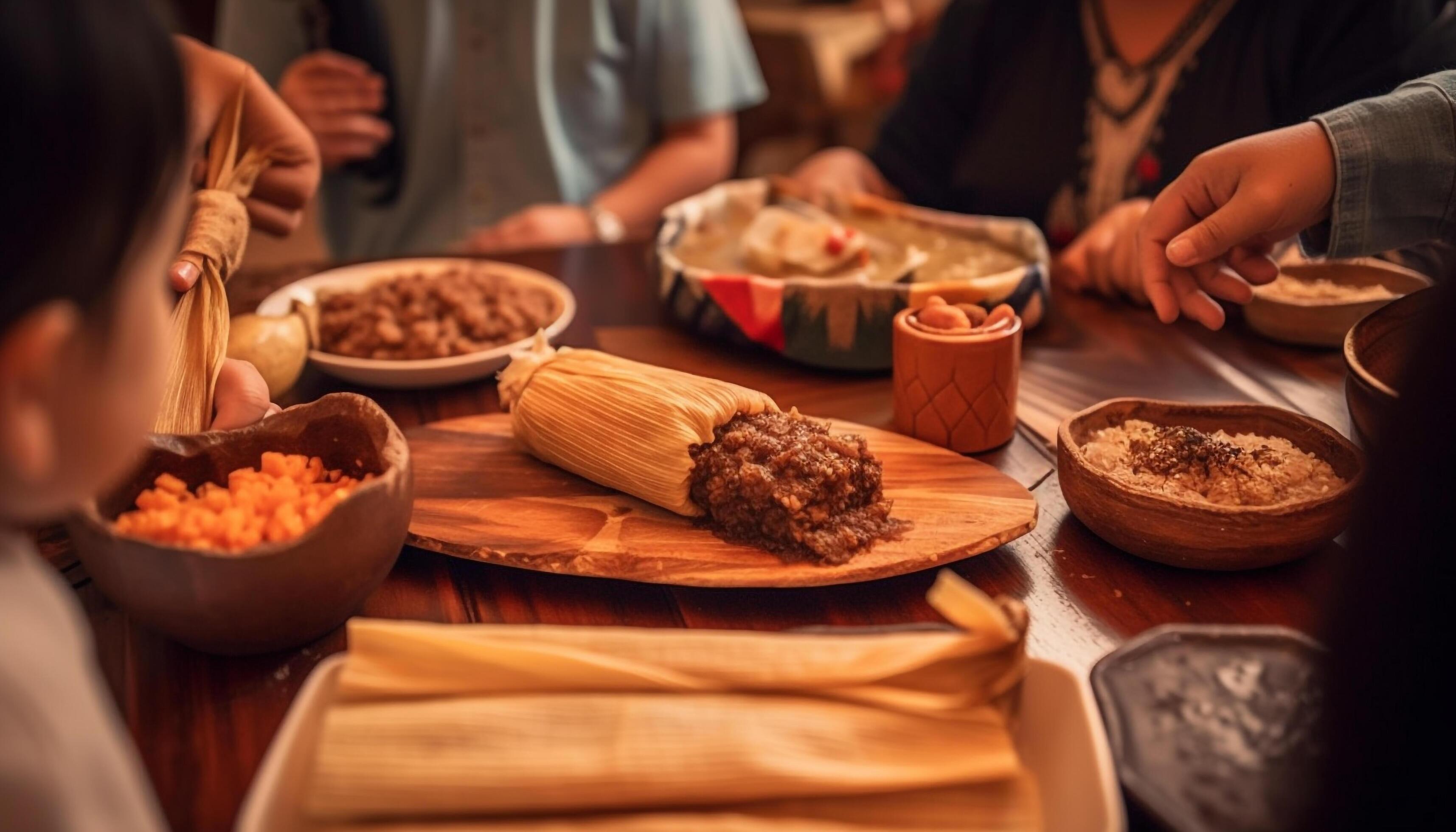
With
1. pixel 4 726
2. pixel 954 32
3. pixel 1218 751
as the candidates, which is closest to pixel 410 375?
pixel 4 726

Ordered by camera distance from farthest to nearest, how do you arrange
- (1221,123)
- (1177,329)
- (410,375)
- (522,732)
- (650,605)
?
(1221,123)
(1177,329)
(410,375)
(650,605)
(522,732)

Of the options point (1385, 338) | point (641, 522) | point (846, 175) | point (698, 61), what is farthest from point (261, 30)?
point (1385, 338)

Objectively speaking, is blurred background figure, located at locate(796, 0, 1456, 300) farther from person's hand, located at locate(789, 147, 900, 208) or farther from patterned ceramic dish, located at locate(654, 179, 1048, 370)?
patterned ceramic dish, located at locate(654, 179, 1048, 370)

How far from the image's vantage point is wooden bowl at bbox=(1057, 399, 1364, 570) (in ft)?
3.73

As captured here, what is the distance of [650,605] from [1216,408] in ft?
2.39

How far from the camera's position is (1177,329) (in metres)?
1.83

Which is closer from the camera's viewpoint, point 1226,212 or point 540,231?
point 1226,212

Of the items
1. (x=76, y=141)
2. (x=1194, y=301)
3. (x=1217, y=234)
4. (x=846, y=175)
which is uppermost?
(x=76, y=141)

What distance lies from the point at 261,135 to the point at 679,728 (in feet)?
3.63

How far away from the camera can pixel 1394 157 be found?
1395mm

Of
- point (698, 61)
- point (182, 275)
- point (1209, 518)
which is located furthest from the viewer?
point (698, 61)

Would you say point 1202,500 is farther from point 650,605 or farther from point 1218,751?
point 650,605

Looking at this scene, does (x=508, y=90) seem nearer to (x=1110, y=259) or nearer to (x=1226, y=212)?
(x=1110, y=259)

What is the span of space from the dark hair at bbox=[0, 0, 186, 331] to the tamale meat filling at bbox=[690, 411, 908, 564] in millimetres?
680
